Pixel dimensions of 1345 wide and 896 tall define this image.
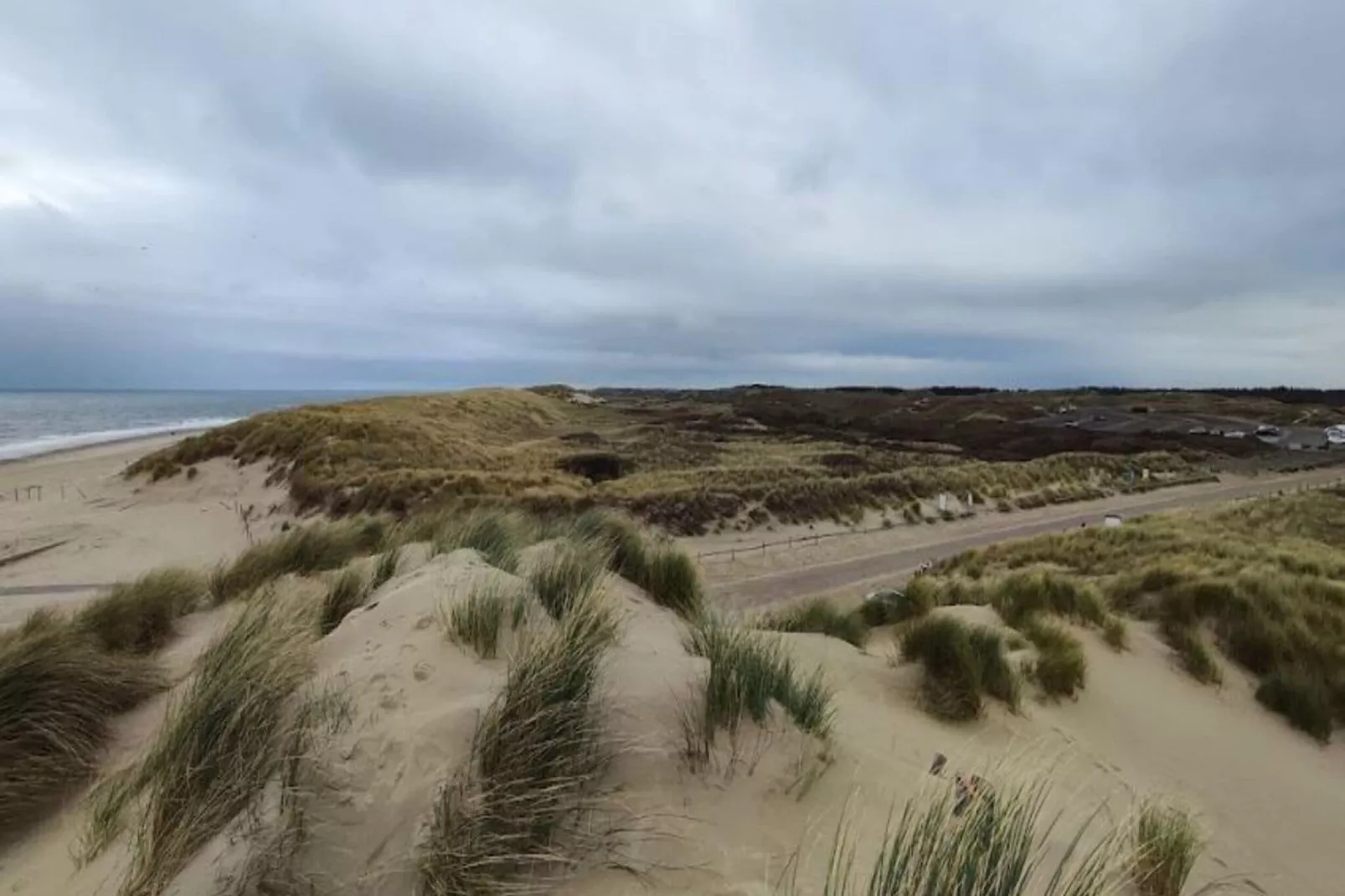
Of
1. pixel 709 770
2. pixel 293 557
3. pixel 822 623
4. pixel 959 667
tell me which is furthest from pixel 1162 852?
pixel 293 557

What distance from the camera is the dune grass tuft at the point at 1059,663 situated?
7.21 meters

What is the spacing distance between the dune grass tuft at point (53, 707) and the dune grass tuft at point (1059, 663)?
7.80 metres

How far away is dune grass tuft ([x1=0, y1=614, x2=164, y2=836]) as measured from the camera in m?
4.16

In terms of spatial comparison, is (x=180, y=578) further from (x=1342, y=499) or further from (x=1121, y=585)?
(x=1342, y=499)

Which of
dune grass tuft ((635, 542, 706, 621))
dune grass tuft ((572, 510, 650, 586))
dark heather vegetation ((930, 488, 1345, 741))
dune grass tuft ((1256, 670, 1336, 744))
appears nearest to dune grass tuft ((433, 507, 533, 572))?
dune grass tuft ((572, 510, 650, 586))

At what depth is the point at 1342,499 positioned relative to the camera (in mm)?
25531

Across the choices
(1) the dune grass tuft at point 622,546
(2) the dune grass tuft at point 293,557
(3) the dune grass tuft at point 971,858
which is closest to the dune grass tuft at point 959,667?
(1) the dune grass tuft at point 622,546

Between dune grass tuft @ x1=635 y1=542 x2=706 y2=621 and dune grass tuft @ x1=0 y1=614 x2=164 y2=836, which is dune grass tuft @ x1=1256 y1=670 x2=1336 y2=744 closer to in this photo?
dune grass tuft @ x1=635 y1=542 x2=706 y2=621

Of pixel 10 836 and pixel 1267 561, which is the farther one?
pixel 1267 561

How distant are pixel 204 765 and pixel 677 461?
35412mm

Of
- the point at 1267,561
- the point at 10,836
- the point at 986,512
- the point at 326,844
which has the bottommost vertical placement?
the point at 986,512

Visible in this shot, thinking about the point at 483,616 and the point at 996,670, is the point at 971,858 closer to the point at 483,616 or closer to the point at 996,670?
the point at 483,616

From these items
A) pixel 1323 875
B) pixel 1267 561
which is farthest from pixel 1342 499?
pixel 1323 875

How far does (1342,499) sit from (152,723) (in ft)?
112
